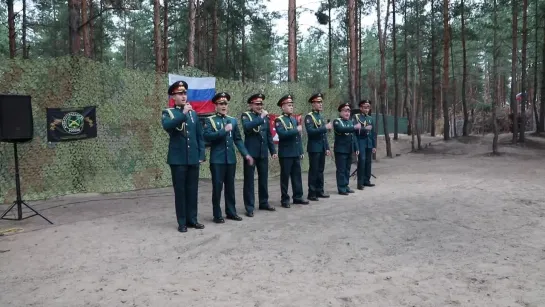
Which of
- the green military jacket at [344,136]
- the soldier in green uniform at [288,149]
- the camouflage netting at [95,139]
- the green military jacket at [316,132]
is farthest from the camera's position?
the green military jacket at [344,136]

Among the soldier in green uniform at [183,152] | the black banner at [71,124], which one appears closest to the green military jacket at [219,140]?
the soldier in green uniform at [183,152]

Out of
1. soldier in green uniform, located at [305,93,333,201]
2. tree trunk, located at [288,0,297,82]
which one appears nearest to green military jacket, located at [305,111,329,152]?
soldier in green uniform, located at [305,93,333,201]

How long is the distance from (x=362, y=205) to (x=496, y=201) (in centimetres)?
216

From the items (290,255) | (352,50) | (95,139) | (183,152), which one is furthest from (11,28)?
(290,255)

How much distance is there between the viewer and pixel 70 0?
324 inches

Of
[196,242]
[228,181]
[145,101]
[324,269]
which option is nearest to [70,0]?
[145,101]

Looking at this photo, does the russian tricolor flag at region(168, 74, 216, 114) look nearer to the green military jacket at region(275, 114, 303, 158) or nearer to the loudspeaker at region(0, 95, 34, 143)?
the green military jacket at region(275, 114, 303, 158)

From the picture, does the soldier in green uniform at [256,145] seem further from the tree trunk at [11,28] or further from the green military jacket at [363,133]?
the tree trunk at [11,28]

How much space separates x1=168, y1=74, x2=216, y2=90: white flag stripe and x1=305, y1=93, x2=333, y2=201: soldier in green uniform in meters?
2.48

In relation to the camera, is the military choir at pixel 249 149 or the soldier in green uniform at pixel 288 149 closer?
the military choir at pixel 249 149

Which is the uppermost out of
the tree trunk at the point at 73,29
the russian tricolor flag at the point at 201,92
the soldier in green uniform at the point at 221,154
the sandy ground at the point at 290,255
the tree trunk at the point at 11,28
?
the tree trunk at the point at 11,28

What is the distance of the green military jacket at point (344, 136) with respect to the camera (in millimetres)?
8047

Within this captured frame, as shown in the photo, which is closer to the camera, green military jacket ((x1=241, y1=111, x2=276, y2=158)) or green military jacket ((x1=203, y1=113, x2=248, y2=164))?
green military jacket ((x1=203, y1=113, x2=248, y2=164))

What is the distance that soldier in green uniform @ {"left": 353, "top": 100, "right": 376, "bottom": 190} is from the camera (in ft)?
28.8
